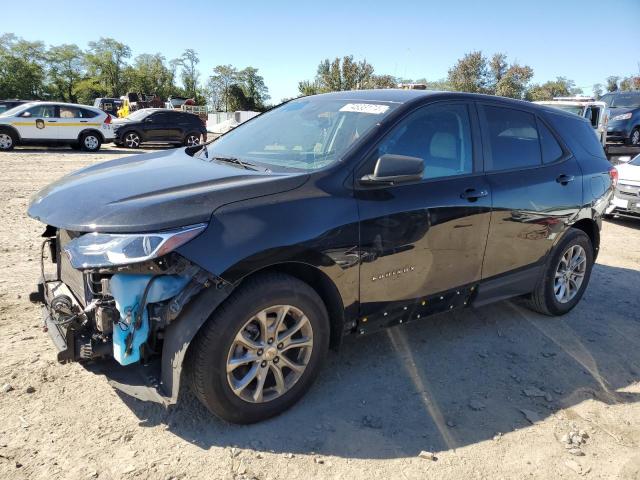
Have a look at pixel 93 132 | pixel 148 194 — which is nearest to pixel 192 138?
pixel 93 132

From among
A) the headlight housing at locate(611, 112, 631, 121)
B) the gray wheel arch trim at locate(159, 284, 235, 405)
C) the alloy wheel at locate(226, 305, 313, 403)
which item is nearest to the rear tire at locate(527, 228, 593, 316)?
the alloy wheel at locate(226, 305, 313, 403)

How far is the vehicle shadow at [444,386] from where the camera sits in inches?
111

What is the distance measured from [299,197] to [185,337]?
0.95 metres

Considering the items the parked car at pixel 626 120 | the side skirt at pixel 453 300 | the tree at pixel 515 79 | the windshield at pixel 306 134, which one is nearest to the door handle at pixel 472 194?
the side skirt at pixel 453 300

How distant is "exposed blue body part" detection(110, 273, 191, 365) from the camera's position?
2430 millimetres

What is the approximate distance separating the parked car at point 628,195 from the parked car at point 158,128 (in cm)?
1574

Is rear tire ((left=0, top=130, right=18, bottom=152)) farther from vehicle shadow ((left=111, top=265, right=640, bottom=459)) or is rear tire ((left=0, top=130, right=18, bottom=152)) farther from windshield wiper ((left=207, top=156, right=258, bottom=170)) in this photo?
vehicle shadow ((left=111, top=265, right=640, bottom=459))

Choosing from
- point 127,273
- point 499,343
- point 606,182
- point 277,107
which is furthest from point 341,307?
point 606,182

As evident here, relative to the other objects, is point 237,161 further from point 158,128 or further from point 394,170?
point 158,128

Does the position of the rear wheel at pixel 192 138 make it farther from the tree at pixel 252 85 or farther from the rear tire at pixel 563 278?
the tree at pixel 252 85

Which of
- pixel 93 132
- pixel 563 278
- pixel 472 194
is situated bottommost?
pixel 563 278

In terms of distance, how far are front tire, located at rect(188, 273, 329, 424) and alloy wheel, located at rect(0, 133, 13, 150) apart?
17.6 meters

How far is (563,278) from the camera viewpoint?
462cm

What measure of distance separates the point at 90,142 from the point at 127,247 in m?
17.9
